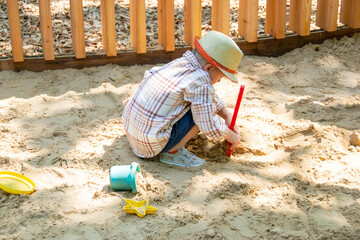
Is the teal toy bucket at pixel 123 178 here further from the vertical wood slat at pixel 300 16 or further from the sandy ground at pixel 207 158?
the vertical wood slat at pixel 300 16

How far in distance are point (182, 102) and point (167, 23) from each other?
5.04 ft

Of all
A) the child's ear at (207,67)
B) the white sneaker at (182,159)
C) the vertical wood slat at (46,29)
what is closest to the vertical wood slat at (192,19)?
the vertical wood slat at (46,29)

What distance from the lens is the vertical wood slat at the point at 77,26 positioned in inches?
174

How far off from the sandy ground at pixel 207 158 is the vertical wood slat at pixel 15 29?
0.16 meters

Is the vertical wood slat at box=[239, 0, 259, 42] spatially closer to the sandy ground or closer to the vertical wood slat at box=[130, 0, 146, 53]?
the sandy ground

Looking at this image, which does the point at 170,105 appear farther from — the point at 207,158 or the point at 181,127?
the point at 207,158

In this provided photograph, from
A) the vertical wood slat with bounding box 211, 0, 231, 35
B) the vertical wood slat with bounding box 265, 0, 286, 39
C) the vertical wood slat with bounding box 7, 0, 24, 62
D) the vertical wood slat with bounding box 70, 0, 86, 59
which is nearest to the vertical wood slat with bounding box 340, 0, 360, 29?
the vertical wood slat with bounding box 265, 0, 286, 39

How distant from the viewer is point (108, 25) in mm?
4547

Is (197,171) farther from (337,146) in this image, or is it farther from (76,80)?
(76,80)

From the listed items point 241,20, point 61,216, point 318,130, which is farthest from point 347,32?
point 61,216

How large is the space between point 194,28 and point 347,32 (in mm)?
1635

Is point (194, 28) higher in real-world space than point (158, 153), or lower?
higher

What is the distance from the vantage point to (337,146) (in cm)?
352

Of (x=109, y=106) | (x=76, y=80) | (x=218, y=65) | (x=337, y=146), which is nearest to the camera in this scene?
(x=218, y=65)
